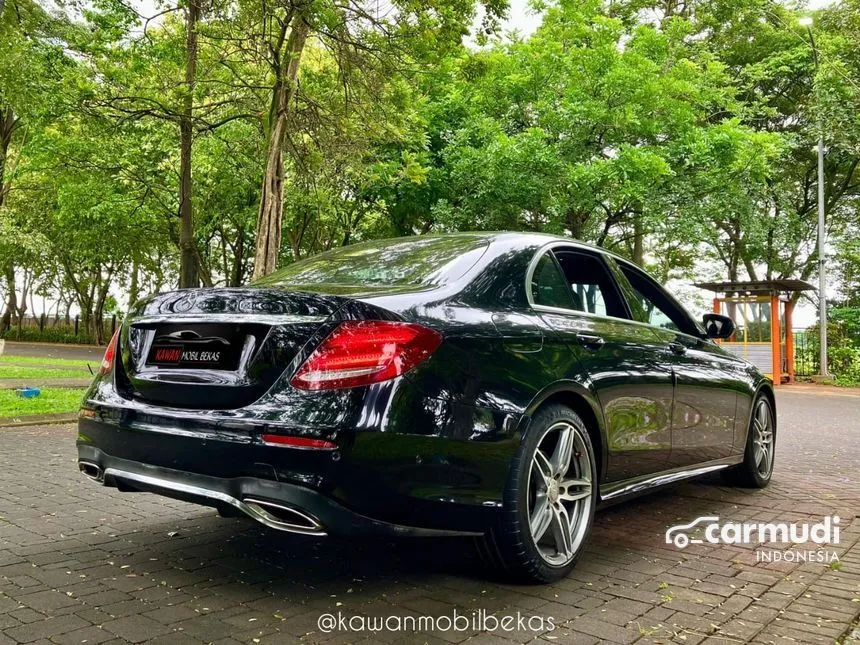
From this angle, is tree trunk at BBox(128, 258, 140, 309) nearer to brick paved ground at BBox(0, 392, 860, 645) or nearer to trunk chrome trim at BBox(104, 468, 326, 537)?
brick paved ground at BBox(0, 392, 860, 645)

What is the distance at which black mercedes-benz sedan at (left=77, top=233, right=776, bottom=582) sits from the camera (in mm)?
2744

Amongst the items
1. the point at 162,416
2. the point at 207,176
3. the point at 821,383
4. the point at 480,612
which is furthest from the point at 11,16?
the point at 821,383

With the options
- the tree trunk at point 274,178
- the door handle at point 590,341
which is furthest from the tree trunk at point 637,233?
the door handle at point 590,341

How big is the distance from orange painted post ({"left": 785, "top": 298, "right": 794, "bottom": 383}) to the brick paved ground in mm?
18423

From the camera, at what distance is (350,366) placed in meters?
2.79

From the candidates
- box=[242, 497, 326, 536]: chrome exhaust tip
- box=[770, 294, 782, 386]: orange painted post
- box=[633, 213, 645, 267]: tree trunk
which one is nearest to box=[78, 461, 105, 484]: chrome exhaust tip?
box=[242, 497, 326, 536]: chrome exhaust tip

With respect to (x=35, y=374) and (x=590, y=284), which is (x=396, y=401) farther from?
(x=35, y=374)

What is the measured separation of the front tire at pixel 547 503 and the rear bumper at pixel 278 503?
0.19 meters

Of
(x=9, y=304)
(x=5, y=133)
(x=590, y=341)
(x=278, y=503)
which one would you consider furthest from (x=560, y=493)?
(x=9, y=304)

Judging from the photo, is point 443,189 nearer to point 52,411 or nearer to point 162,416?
point 52,411

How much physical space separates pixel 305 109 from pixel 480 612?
388 inches

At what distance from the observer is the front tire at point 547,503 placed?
309cm

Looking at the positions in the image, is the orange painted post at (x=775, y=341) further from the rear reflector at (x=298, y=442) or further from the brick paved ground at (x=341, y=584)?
the rear reflector at (x=298, y=442)

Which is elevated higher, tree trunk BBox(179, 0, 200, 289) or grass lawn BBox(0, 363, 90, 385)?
tree trunk BBox(179, 0, 200, 289)
